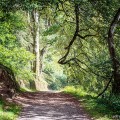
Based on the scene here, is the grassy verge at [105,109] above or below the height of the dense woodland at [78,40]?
below

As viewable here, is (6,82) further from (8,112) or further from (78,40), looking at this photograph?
(78,40)

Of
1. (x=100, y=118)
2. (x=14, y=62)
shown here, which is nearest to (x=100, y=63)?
(x=14, y=62)

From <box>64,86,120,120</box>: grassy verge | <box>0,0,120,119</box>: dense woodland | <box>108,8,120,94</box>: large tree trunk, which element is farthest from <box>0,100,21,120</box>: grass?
<box>108,8,120,94</box>: large tree trunk

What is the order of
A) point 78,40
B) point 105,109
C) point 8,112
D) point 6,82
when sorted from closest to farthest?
1. point 8,112
2. point 105,109
3. point 6,82
4. point 78,40

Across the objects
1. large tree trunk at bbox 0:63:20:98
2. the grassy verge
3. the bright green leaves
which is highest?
the bright green leaves

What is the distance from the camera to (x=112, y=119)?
12.8 metres

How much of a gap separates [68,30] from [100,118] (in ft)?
43.1

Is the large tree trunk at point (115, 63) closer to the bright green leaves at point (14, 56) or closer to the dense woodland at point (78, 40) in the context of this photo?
the dense woodland at point (78, 40)

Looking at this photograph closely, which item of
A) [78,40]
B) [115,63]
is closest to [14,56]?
[115,63]

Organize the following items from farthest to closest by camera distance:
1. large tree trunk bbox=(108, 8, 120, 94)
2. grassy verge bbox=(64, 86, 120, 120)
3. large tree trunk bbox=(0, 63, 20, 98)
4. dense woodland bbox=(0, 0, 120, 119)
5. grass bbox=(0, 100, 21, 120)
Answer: large tree trunk bbox=(0, 63, 20, 98), large tree trunk bbox=(108, 8, 120, 94), dense woodland bbox=(0, 0, 120, 119), grassy verge bbox=(64, 86, 120, 120), grass bbox=(0, 100, 21, 120)

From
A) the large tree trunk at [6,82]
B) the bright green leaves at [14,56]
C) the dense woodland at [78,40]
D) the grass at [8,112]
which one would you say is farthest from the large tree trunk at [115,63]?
the large tree trunk at [6,82]

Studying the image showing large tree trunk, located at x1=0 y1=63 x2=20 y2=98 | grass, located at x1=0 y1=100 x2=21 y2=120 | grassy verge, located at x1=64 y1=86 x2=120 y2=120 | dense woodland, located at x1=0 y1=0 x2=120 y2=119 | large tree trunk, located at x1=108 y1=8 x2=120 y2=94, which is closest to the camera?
grass, located at x1=0 y1=100 x2=21 y2=120

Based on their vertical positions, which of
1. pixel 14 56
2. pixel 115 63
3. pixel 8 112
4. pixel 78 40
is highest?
pixel 78 40

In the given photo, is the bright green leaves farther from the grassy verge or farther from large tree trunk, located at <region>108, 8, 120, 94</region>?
the grassy verge
